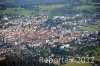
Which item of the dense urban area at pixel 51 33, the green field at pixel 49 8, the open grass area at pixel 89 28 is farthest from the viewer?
the green field at pixel 49 8

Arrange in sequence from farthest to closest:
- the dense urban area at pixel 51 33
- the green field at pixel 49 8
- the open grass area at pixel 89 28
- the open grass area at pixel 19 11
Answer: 1. the open grass area at pixel 19 11
2. the green field at pixel 49 8
3. the open grass area at pixel 89 28
4. the dense urban area at pixel 51 33

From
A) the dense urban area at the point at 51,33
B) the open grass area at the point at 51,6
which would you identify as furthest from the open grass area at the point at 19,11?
the open grass area at the point at 51,6

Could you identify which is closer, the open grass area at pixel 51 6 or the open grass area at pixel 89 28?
the open grass area at pixel 89 28

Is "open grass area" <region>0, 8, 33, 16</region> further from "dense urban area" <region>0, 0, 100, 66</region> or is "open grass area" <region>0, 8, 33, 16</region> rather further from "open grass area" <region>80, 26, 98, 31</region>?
"open grass area" <region>80, 26, 98, 31</region>

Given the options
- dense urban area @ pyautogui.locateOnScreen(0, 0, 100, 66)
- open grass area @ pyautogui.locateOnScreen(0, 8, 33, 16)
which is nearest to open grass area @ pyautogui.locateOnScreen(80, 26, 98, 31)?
dense urban area @ pyautogui.locateOnScreen(0, 0, 100, 66)

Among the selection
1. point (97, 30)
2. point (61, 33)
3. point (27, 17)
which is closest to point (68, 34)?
point (61, 33)

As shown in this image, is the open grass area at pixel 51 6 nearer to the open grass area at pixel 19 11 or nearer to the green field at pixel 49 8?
the green field at pixel 49 8

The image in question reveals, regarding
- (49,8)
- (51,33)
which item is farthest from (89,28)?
(49,8)

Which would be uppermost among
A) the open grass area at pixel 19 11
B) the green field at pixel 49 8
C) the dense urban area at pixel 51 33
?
the green field at pixel 49 8
